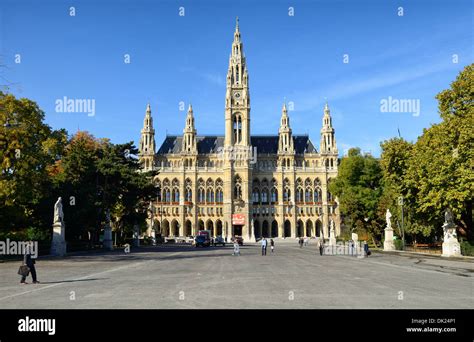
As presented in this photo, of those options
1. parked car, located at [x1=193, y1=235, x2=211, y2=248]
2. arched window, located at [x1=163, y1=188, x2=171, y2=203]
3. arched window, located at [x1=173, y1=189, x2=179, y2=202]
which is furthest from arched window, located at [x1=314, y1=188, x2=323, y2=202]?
parked car, located at [x1=193, y1=235, x2=211, y2=248]

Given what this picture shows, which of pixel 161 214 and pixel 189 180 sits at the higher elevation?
pixel 189 180

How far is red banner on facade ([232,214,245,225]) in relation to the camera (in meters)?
101

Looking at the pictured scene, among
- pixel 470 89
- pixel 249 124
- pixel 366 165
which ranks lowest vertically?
pixel 366 165

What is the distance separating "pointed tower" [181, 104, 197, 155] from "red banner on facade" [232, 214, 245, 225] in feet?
67.7

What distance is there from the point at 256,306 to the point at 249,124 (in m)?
97.6

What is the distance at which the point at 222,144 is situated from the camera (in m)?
116

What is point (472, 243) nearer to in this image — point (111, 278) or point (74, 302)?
point (111, 278)

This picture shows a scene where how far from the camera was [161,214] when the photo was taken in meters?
102

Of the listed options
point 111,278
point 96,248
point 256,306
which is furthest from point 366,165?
point 256,306

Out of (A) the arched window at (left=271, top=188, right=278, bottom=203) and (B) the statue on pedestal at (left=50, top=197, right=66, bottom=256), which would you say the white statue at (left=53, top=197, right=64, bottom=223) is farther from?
(A) the arched window at (left=271, top=188, right=278, bottom=203)
